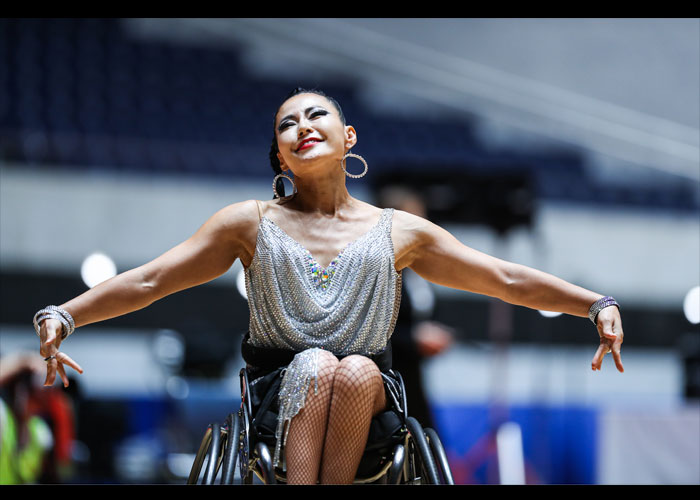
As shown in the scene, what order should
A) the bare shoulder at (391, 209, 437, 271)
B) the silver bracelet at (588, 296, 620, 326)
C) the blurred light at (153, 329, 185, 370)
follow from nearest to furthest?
the silver bracelet at (588, 296, 620, 326) < the bare shoulder at (391, 209, 437, 271) < the blurred light at (153, 329, 185, 370)

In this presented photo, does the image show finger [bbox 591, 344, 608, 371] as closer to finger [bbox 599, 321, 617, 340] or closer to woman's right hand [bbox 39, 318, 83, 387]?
finger [bbox 599, 321, 617, 340]

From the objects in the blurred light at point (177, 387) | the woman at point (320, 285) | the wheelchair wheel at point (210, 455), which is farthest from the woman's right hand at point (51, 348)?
the blurred light at point (177, 387)

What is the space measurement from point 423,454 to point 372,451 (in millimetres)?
186

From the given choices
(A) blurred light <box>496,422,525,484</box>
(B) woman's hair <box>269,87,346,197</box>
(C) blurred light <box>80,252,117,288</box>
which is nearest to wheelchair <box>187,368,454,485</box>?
(B) woman's hair <box>269,87,346,197</box>

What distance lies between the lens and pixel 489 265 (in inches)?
83.8

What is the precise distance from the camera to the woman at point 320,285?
6.17 feet

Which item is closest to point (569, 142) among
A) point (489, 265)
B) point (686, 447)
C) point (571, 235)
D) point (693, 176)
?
point (693, 176)

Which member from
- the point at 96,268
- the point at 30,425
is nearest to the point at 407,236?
the point at 30,425

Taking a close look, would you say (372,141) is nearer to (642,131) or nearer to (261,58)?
(261,58)

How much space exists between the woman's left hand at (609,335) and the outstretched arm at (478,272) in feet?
0.24

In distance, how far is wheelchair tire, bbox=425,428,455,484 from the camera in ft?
5.95

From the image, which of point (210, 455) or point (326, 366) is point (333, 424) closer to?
point (326, 366)

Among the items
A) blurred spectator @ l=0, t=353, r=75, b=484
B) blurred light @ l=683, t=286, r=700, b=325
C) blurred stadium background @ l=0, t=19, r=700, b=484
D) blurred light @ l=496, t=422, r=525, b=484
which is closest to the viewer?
blurred spectator @ l=0, t=353, r=75, b=484
